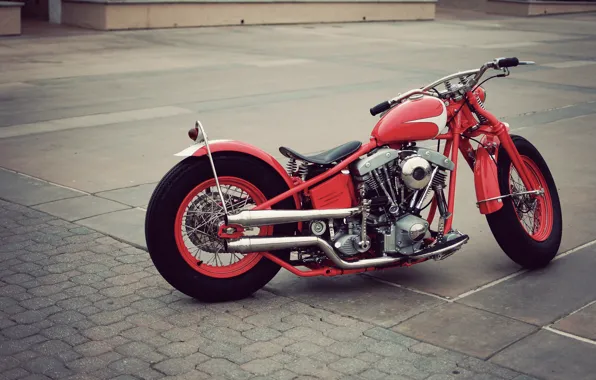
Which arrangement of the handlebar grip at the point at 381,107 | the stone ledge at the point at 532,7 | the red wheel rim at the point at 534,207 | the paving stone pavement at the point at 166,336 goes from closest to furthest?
the paving stone pavement at the point at 166,336, the handlebar grip at the point at 381,107, the red wheel rim at the point at 534,207, the stone ledge at the point at 532,7

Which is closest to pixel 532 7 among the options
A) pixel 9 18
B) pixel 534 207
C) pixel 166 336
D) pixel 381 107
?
pixel 9 18

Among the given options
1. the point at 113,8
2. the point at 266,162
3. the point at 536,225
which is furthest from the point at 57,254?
the point at 113,8

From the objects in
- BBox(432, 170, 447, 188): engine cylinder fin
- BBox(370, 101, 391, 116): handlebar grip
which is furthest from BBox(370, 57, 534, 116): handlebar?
BBox(432, 170, 447, 188): engine cylinder fin

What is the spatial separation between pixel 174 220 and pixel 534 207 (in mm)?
2384

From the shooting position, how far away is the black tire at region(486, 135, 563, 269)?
5.65 m

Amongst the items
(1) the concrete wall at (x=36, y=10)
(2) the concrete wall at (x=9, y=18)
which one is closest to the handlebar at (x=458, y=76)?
(2) the concrete wall at (x=9, y=18)

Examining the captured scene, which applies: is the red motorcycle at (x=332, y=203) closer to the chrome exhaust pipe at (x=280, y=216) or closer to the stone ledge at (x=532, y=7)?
the chrome exhaust pipe at (x=280, y=216)

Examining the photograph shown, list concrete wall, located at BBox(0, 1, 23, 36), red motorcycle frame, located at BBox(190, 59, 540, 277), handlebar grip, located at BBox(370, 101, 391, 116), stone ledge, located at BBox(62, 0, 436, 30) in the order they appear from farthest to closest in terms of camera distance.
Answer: stone ledge, located at BBox(62, 0, 436, 30), concrete wall, located at BBox(0, 1, 23, 36), handlebar grip, located at BBox(370, 101, 391, 116), red motorcycle frame, located at BBox(190, 59, 540, 277)

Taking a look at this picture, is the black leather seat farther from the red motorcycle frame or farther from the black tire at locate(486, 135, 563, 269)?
the black tire at locate(486, 135, 563, 269)

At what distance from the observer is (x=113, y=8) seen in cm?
2058

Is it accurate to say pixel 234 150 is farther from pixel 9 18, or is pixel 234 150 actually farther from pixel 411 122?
pixel 9 18

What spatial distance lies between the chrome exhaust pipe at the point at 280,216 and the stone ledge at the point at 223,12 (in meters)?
16.4

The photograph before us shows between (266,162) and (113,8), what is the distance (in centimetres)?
1639

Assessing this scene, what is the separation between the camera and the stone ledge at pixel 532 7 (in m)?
29.9
